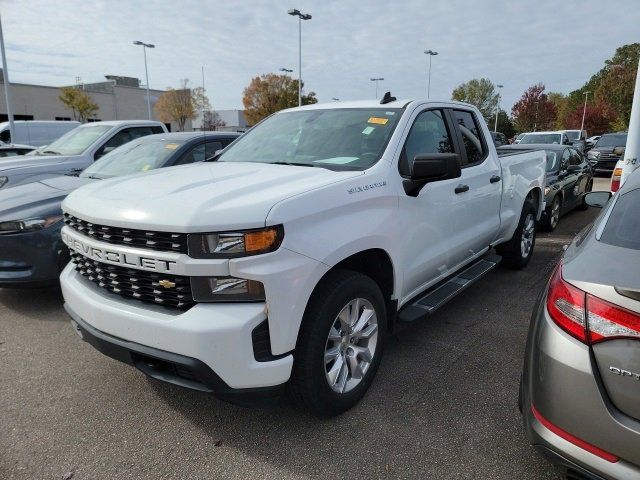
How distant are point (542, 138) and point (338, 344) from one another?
643 inches

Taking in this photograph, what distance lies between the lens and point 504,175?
4852mm

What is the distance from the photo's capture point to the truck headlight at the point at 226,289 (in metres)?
2.23

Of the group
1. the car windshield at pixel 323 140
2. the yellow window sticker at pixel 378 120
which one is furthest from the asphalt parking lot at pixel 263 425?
the yellow window sticker at pixel 378 120

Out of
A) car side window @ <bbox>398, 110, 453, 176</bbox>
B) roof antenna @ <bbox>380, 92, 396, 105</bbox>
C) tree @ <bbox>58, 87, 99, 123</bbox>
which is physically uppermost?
tree @ <bbox>58, 87, 99, 123</bbox>

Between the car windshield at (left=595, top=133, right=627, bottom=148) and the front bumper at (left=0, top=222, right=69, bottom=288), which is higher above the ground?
the car windshield at (left=595, top=133, right=627, bottom=148)

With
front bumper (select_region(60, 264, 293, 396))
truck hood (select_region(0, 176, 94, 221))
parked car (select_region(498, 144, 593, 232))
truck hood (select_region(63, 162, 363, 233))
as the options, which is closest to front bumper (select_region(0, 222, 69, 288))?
truck hood (select_region(0, 176, 94, 221))

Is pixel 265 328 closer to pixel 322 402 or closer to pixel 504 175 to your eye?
pixel 322 402

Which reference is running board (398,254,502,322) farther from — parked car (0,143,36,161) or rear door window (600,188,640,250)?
parked car (0,143,36,161)

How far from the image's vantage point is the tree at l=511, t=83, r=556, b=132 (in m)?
63.7

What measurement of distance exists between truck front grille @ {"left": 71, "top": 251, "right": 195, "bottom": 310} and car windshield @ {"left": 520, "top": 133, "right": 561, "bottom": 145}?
16219 mm

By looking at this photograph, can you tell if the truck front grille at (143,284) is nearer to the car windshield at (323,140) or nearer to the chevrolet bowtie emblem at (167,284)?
the chevrolet bowtie emblem at (167,284)

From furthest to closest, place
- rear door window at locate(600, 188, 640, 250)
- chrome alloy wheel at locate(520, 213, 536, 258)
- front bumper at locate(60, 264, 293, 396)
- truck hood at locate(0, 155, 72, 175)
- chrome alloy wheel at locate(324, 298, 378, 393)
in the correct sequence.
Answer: truck hood at locate(0, 155, 72, 175)
chrome alloy wheel at locate(520, 213, 536, 258)
chrome alloy wheel at locate(324, 298, 378, 393)
front bumper at locate(60, 264, 293, 396)
rear door window at locate(600, 188, 640, 250)

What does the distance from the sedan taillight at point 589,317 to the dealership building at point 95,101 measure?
47426 millimetres

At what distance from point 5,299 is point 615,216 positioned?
539cm
